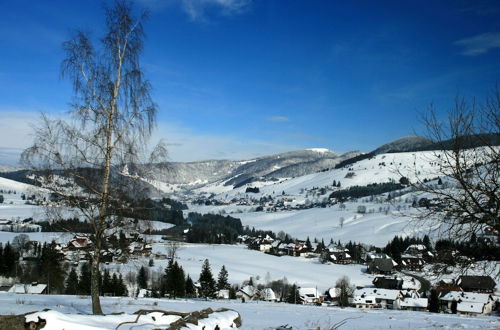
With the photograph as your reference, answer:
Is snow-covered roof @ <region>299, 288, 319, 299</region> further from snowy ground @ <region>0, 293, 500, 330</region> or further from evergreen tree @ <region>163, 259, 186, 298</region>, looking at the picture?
snowy ground @ <region>0, 293, 500, 330</region>

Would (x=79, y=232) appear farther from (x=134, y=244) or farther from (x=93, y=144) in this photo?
(x=93, y=144)

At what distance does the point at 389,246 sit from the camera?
118 meters

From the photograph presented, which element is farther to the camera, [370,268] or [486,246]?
[370,268]

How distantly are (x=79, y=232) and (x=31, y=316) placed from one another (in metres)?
6.51

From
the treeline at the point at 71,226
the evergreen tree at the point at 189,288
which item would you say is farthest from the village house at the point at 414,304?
the treeline at the point at 71,226

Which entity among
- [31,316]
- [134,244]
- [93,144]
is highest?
[93,144]

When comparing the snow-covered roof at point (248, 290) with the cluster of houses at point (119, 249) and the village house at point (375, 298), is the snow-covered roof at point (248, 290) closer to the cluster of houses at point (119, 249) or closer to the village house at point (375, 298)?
the village house at point (375, 298)

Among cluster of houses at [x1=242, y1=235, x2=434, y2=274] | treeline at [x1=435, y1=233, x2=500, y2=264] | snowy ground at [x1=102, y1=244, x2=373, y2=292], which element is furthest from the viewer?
cluster of houses at [x1=242, y1=235, x2=434, y2=274]

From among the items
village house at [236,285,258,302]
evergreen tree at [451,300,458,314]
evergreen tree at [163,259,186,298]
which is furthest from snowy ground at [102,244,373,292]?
evergreen tree at [451,300,458,314]

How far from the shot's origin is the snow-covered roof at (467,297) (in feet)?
152

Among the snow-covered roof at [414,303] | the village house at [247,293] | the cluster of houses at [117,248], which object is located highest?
the cluster of houses at [117,248]

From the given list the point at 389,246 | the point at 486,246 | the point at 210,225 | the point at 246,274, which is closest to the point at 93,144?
the point at 486,246

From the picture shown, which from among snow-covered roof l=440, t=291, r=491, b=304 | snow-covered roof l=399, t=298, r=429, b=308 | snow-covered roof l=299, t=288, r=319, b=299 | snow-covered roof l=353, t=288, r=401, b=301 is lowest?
snow-covered roof l=299, t=288, r=319, b=299

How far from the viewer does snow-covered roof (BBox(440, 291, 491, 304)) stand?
46316mm
